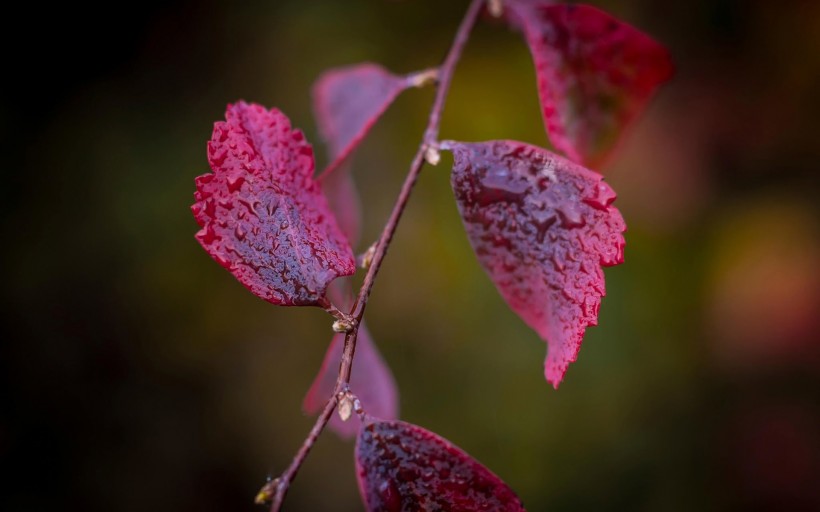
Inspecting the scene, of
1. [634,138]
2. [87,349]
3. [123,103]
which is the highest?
[123,103]

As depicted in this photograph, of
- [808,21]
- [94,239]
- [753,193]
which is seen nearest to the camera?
[808,21]

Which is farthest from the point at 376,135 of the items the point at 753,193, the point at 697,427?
the point at 697,427

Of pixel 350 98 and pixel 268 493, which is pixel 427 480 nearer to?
pixel 268 493

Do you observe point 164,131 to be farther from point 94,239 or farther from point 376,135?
point 376,135

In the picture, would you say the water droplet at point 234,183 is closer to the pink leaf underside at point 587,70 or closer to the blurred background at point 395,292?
the pink leaf underside at point 587,70

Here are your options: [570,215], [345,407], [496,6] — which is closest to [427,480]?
[345,407]

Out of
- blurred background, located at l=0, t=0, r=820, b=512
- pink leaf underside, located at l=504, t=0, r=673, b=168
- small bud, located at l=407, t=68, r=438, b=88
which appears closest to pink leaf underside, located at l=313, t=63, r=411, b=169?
small bud, located at l=407, t=68, r=438, b=88
